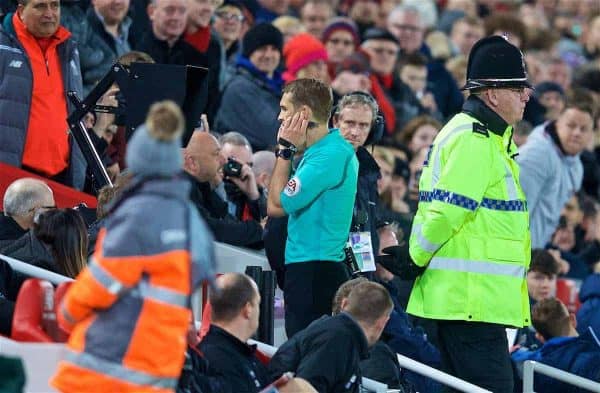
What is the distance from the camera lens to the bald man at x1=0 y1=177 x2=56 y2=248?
879cm

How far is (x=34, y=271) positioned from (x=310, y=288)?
4.80ft

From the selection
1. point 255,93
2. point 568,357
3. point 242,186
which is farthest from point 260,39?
point 568,357

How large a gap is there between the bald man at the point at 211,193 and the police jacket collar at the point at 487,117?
1878 millimetres

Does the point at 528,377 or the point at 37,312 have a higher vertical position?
the point at 37,312

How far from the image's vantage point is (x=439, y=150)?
333 inches

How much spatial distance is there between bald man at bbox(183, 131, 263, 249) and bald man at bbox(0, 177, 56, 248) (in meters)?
1.09

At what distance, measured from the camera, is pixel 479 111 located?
846 centimetres

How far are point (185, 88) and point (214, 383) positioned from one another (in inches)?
85.1

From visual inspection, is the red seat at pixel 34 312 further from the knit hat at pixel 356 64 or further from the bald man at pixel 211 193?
the knit hat at pixel 356 64

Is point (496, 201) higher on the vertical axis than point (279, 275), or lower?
higher

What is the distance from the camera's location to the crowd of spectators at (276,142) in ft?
27.4

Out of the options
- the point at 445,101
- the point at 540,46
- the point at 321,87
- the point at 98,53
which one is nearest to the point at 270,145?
the point at 98,53

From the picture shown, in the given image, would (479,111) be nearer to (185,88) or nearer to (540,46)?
(185,88)

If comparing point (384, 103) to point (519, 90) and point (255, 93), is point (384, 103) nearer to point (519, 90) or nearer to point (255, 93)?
point (255, 93)
